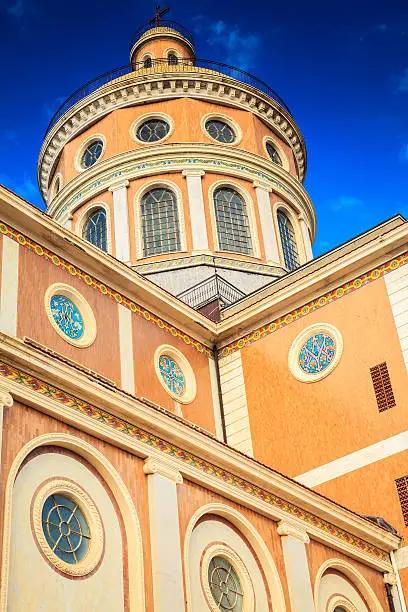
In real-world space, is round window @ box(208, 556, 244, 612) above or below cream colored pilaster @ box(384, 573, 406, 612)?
below

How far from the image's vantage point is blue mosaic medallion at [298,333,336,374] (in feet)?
68.0

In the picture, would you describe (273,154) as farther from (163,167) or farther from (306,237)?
(163,167)

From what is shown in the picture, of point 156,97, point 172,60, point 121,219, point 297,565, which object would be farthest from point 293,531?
point 172,60

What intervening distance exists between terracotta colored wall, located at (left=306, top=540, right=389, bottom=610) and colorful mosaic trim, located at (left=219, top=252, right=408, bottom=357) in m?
6.41

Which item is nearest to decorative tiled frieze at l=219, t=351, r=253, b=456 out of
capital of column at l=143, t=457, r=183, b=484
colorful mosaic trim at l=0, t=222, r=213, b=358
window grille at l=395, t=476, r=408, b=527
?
colorful mosaic trim at l=0, t=222, r=213, b=358

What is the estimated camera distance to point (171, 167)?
94.9 ft

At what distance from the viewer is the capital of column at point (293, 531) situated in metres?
15.4

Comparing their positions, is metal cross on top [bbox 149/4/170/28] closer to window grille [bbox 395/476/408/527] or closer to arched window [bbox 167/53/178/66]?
arched window [bbox 167/53/178/66]

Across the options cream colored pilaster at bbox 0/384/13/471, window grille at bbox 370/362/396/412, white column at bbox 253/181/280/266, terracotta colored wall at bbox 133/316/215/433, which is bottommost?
cream colored pilaster at bbox 0/384/13/471

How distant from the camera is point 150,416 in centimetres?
1392

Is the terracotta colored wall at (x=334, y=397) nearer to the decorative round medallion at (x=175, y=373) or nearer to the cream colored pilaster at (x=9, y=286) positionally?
the decorative round medallion at (x=175, y=373)

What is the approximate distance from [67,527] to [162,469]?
2.06m

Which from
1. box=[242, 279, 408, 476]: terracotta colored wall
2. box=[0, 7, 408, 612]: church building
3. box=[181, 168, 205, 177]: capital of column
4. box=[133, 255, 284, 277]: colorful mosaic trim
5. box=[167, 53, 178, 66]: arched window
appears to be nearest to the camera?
box=[0, 7, 408, 612]: church building

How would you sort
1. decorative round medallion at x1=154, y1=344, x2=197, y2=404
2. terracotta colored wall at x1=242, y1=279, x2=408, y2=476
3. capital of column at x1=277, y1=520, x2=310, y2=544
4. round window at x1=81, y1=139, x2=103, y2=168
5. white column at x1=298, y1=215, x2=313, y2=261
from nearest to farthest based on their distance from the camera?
capital of column at x1=277, y1=520, x2=310, y2=544 < terracotta colored wall at x1=242, y1=279, x2=408, y2=476 < decorative round medallion at x1=154, y1=344, x2=197, y2=404 < white column at x1=298, y1=215, x2=313, y2=261 < round window at x1=81, y1=139, x2=103, y2=168
